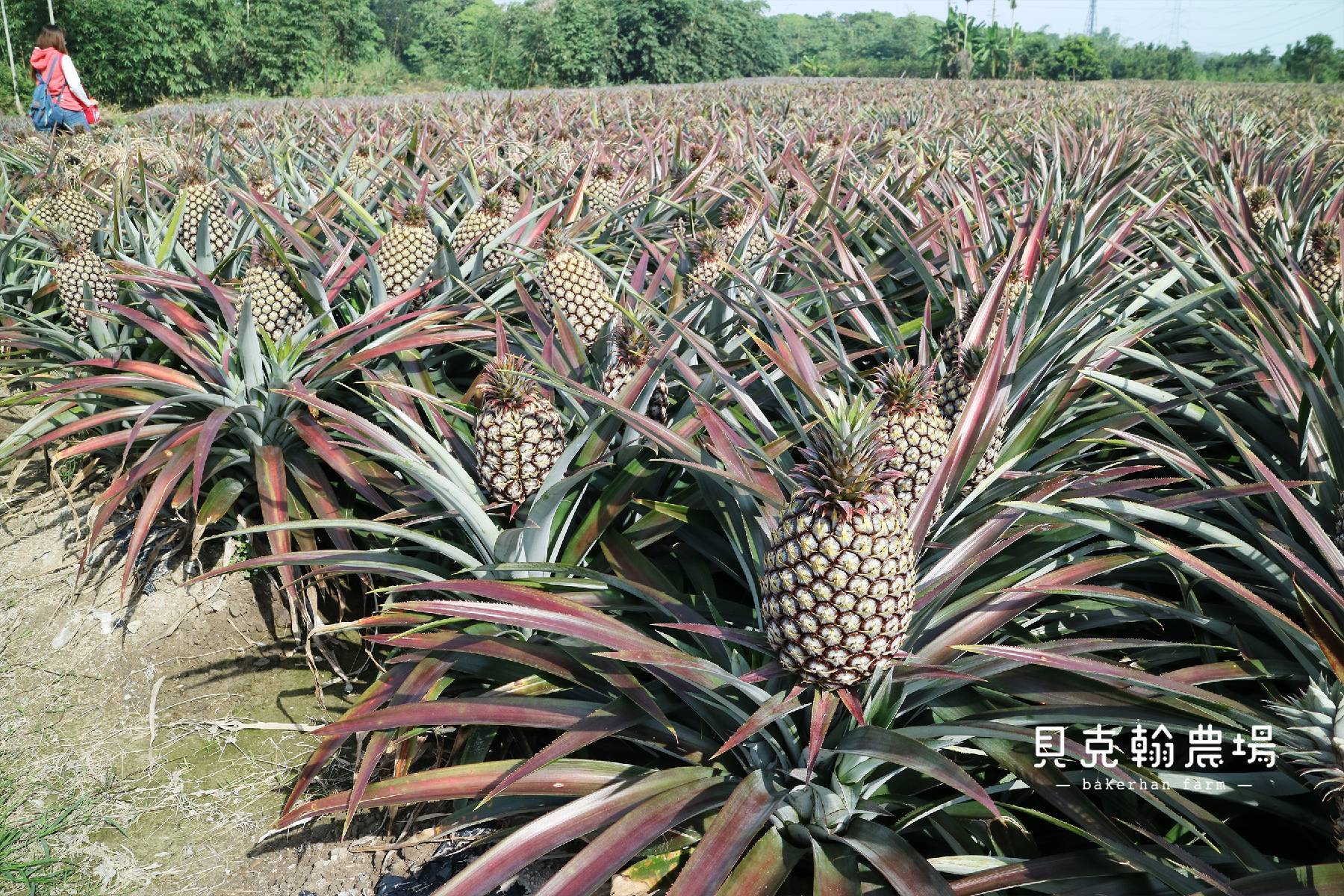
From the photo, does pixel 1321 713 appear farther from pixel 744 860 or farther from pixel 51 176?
pixel 51 176

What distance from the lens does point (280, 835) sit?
5.53 ft

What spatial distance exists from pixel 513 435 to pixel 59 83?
7477 mm

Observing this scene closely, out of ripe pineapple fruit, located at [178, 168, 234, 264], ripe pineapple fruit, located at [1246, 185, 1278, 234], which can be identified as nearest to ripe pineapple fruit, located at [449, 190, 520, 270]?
ripe pineapple fruit, located at [178, 168, 234, 264]

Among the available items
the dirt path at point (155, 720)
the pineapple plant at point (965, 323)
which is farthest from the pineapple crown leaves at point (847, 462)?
the dirt path at point (155, 720)

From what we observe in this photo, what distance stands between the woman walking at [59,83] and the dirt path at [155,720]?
5.72 meters

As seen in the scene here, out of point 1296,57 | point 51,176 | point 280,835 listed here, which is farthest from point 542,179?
point 1296,57

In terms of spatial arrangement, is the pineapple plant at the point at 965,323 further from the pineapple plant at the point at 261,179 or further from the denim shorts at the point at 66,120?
the denim shorts at the point at 66,120

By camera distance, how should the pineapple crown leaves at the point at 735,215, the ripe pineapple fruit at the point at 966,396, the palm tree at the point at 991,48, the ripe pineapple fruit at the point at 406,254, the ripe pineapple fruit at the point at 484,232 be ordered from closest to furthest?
1. the ripe pineapple fruit at the point at 966,396
2. the ripe pineapple fruit at the point at 406,254
3. the ripe pineapple fruit at the point at 484,232
4. the pineapple crown leaves at the point at 735,215
5. the palm tree at the point at 991,48

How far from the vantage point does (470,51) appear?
33.0m

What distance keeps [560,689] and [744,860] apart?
1.76 feet

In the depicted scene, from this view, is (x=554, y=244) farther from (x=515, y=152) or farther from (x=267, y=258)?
(x=515, y=152)

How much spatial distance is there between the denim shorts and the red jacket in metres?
0.05

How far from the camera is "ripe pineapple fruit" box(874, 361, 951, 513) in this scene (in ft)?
4.94

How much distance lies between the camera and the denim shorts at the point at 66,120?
6.66 meters
